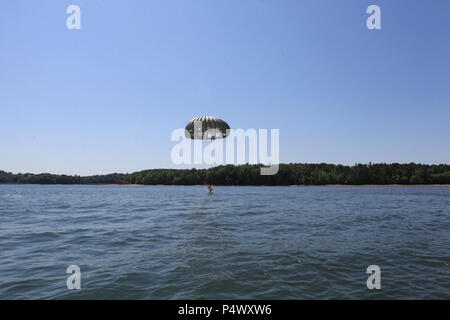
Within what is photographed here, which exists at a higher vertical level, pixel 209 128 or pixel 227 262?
pixel 209 128

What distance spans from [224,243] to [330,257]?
606 centimetres

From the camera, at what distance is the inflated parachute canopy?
192 ft

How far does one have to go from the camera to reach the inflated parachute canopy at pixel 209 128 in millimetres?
58469

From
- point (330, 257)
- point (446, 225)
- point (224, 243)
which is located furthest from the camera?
point (446, 225)

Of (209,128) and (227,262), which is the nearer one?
(227,262)

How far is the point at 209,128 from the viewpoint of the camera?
5834 cm

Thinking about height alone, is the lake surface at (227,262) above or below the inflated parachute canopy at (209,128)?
below

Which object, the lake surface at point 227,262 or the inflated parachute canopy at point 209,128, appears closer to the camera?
the lake surface at point 227,262

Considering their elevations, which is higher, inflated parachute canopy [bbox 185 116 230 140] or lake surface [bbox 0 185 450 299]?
inflated parachute canopy [bbox 185 116 230 140]

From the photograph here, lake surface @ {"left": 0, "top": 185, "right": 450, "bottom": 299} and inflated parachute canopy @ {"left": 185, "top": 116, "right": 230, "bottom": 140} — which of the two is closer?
lake surface @ {"left": 0, "top": 185, "right": 450, "bottom": 299}

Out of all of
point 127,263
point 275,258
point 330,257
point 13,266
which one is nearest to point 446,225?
point 330,257
